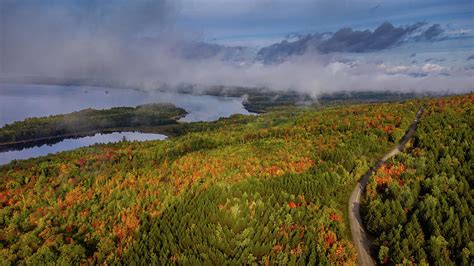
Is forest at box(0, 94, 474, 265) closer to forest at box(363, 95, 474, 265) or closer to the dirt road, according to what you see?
forest at box(363, 95, 474, 265)

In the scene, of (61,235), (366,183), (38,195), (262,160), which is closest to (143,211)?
(61,235)

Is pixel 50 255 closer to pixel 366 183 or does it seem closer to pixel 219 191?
pixel 219 191

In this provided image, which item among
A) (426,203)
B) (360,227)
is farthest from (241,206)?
(426,203)

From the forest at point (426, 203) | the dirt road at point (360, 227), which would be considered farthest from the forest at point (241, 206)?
the dirt road at point (360, 227)

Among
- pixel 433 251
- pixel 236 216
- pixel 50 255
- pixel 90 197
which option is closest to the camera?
pixel 433 251

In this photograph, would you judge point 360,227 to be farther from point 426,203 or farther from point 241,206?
point 241,206
